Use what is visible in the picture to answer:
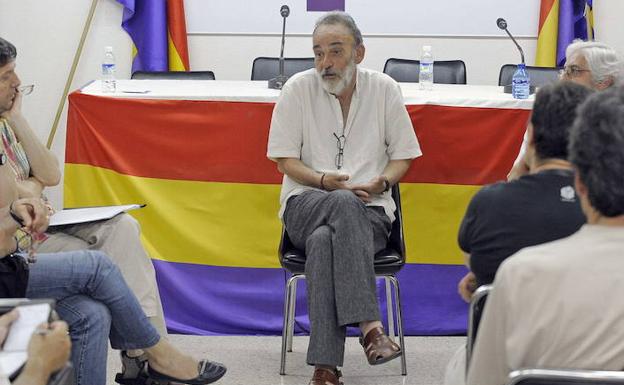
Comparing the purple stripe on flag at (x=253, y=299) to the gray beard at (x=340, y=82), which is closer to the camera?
the gray beard at (x=340, y=82)

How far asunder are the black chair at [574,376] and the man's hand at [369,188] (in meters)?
1.88

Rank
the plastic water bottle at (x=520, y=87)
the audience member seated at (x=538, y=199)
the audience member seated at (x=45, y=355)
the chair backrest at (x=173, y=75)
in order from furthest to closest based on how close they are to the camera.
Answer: the chair backrest at (x=173, y=75) → the plastic water bottle at (x=520, y=87) → the audience member seated at (x=538, y=199) → the audience member seated at (x=45, y=355)

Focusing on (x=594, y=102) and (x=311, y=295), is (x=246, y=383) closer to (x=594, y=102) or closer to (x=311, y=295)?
(x=311, y=295)

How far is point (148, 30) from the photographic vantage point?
600cm

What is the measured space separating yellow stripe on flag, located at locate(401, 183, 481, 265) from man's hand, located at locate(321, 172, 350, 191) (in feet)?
1.49

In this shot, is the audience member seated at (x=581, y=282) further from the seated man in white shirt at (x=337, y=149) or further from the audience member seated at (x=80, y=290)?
the seated man in white shirt at (x=337, y=149)

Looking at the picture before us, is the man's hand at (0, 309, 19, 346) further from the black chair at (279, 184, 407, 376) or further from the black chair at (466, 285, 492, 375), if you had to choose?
the black chair at (279, 184, 407, 376)

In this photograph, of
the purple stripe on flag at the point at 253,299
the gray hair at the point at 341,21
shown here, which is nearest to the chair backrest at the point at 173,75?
the purple stripe on flag at the point at 253,299

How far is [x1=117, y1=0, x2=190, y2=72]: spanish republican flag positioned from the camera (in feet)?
19.6

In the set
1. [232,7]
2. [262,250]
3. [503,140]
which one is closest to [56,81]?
[232,7]

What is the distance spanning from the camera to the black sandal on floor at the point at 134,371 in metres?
2.96

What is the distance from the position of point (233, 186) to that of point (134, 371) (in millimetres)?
1032

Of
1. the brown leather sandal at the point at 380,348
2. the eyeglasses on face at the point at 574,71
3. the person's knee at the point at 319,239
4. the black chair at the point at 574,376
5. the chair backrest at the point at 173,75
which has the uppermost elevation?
the eyeglasses on face at the point at 574,71

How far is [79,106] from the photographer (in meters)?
3.83
